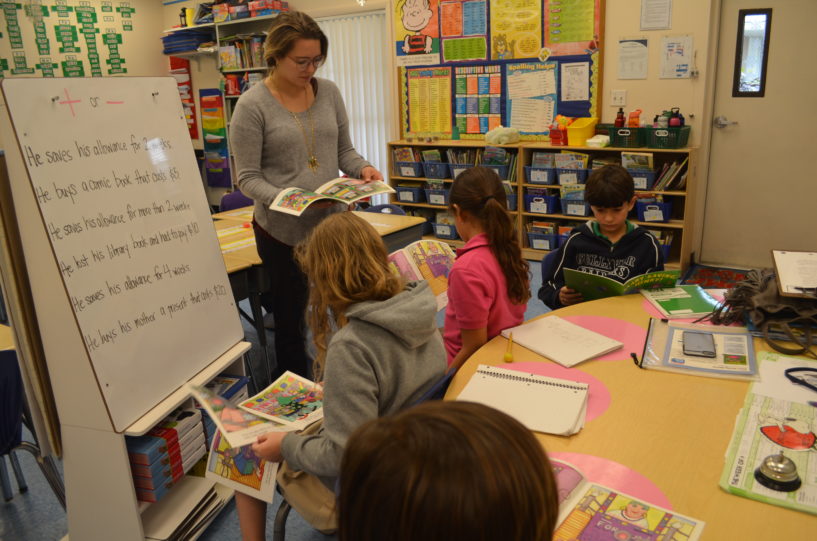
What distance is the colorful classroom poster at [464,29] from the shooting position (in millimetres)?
4840

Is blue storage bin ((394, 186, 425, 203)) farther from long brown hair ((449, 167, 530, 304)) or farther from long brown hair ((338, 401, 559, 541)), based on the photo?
long brown hair ((338, 401, 559, 541))

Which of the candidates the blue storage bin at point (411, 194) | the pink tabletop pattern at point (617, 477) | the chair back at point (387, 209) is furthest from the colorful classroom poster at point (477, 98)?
the pink tabletop pattern at point (617, 477)

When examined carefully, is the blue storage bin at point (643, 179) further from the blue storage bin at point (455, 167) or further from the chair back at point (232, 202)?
the chair back at point (232, 202)

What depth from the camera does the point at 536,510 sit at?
59 centimetres

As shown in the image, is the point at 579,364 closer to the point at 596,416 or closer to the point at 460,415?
the point at 596,416

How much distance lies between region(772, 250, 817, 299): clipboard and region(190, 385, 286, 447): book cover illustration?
136cm

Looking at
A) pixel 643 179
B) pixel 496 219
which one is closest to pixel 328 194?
pixel 496 219

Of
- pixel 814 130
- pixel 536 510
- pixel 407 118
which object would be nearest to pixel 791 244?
pixel 814 130

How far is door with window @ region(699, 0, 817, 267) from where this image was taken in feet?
→ 13.1

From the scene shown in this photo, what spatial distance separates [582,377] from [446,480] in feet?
3.18

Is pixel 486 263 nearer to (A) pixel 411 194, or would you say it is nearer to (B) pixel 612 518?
(B) pixel 612 518

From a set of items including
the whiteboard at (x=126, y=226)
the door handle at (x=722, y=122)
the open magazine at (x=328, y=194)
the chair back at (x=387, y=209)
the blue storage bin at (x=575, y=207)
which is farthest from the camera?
the blue storage bin at (x=575, y=207)

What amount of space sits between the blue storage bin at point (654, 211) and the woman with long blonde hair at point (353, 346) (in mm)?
3175

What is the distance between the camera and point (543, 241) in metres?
4.80
